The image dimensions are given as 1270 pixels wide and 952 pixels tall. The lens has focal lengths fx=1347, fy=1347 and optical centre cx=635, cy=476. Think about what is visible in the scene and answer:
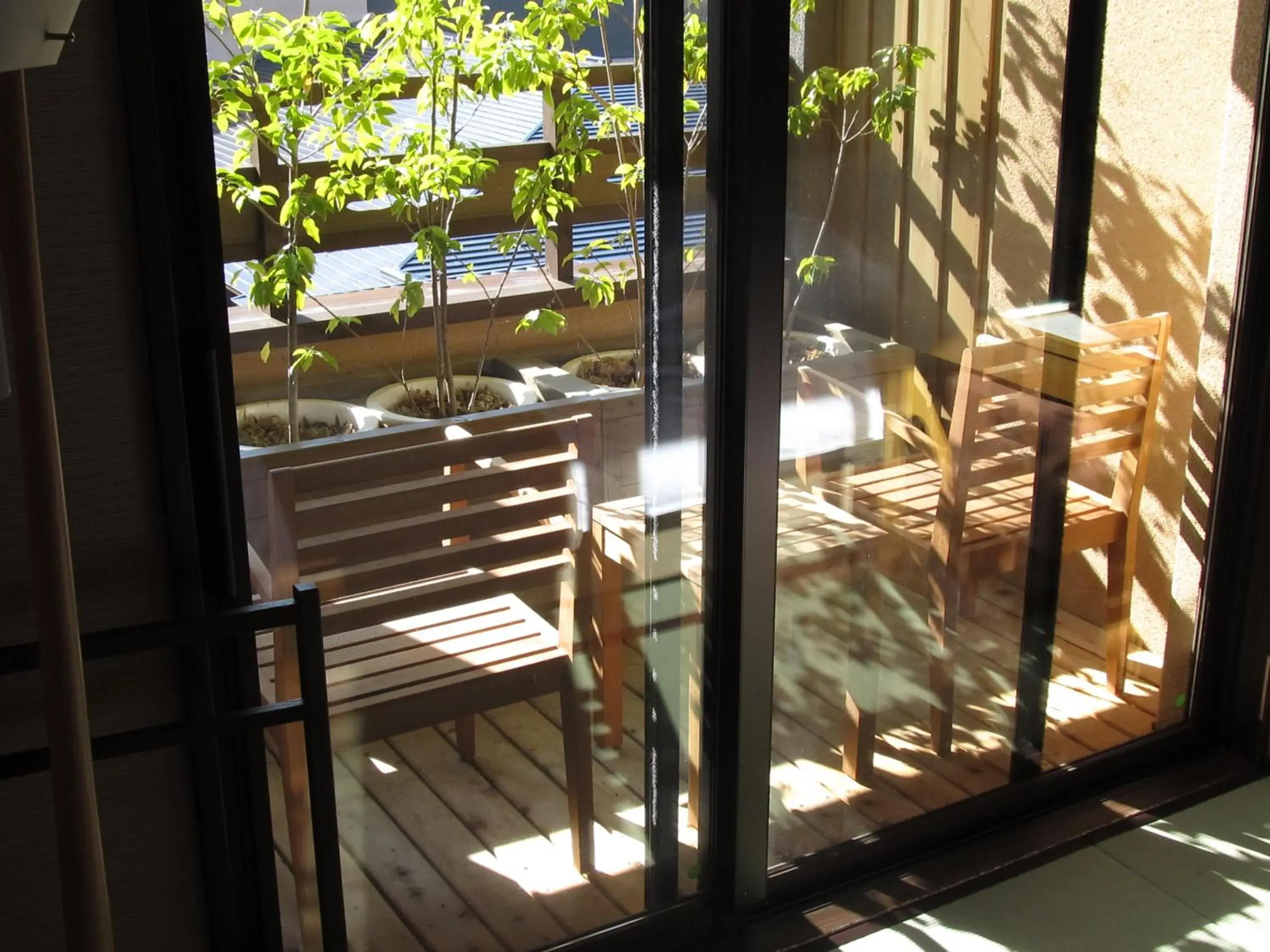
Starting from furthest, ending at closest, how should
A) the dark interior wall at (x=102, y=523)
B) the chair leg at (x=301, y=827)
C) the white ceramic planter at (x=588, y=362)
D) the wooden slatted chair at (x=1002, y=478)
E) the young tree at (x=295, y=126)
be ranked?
the wooden slatted chair at (x=1002, y=478)
the white ceramic planter at (x=588, y=362)
the chair leg at (x=301, y=827)
the young tree at (x=295, y=126)
the dark interior wall at (x=102, y=523)

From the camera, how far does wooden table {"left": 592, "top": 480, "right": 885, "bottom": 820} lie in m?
1.80

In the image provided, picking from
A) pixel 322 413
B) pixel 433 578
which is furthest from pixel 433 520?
pixel 322 413

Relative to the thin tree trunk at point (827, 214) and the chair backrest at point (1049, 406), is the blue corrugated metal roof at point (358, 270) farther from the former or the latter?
the chair backrest at point (1049, 406)

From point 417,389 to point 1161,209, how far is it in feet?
4.30

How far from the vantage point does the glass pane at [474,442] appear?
1473 millimetres

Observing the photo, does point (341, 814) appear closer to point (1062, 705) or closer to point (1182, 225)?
point (1062, 705)

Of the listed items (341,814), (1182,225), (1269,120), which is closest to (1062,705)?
(1182,225)

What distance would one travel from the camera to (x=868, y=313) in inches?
74.1

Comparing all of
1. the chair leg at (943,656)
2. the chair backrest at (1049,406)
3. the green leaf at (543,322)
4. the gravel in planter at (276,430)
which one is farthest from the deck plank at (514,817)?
the chair backrest at (1049,406)

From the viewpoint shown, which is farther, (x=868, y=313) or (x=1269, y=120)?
(x=1269, y=120)

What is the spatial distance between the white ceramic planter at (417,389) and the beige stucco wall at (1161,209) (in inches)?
31.4

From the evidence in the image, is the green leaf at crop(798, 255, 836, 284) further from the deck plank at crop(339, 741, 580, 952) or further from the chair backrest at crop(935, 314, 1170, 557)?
the deck plank at crop(339, 741, 580, 952)

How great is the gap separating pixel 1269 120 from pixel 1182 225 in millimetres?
214

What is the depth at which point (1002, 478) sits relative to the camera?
217 centimetres
